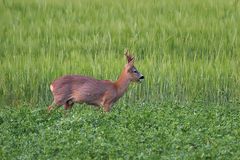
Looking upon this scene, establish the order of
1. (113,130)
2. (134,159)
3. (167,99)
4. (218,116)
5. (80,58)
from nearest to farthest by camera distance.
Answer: (134,159) → (113,130) → (218,116) → (167,99) → (80,58)

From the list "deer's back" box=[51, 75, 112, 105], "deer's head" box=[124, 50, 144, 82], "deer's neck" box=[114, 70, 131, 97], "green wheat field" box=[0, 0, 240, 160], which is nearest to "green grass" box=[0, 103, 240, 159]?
"green wheat field" box=[0, 0, 240, 160]

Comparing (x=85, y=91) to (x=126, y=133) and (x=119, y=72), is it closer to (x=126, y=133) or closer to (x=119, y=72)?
(x=119, y=72)

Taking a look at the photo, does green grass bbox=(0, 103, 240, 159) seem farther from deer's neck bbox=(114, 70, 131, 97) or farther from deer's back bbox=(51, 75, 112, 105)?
deer's neck bbox=(114, 70, 131, 97)

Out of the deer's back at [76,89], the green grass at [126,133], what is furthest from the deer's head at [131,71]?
the green grass at [126,133]

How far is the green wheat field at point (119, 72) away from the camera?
27.3 feet

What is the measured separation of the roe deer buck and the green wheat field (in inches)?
7.8

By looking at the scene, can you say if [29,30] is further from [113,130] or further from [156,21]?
[113,130]

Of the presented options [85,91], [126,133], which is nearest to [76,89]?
[85,91]

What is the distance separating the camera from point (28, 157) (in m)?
7.86

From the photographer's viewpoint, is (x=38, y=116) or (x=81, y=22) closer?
(x=38, y=116)

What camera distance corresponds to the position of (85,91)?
35.3 ft

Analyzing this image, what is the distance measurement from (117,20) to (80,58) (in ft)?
5.44

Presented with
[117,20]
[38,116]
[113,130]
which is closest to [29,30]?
[117,20]

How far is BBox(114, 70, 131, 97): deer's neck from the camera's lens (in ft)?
36.5
